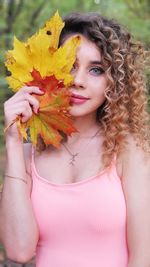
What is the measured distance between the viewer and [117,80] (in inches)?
102

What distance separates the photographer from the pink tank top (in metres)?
2.41

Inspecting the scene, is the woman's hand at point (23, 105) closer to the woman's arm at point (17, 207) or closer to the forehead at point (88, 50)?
the woman's arm at point (17, 207)

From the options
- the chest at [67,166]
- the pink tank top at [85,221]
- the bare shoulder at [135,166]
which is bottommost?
the pink tank top at [85,221]

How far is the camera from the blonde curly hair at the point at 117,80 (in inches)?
100

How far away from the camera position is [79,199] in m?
2.44

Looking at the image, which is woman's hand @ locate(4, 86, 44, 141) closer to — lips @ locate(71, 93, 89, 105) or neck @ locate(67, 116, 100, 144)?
lips @ locate(71, 93, 89, 105)

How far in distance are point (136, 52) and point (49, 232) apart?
84 centimetres

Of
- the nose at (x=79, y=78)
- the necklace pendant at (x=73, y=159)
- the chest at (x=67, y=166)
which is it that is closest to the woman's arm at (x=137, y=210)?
the chest at (x=67, y=166)

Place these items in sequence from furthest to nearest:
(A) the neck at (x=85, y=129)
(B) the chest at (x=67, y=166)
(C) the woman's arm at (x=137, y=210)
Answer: (A) the neck at (x=85, y=129), (B) the chest at (x=67, y=166), (C) the woman's arm at (x=137, y=210)

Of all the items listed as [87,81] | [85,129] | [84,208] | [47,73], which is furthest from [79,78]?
[84,208]

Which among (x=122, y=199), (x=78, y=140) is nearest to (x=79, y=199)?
(x=122, y=199)

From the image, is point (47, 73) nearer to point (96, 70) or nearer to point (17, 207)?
point (96, 70)

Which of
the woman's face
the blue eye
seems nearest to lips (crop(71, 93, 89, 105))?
the woman's face

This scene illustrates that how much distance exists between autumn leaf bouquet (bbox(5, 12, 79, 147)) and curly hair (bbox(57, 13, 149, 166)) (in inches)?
7.9
